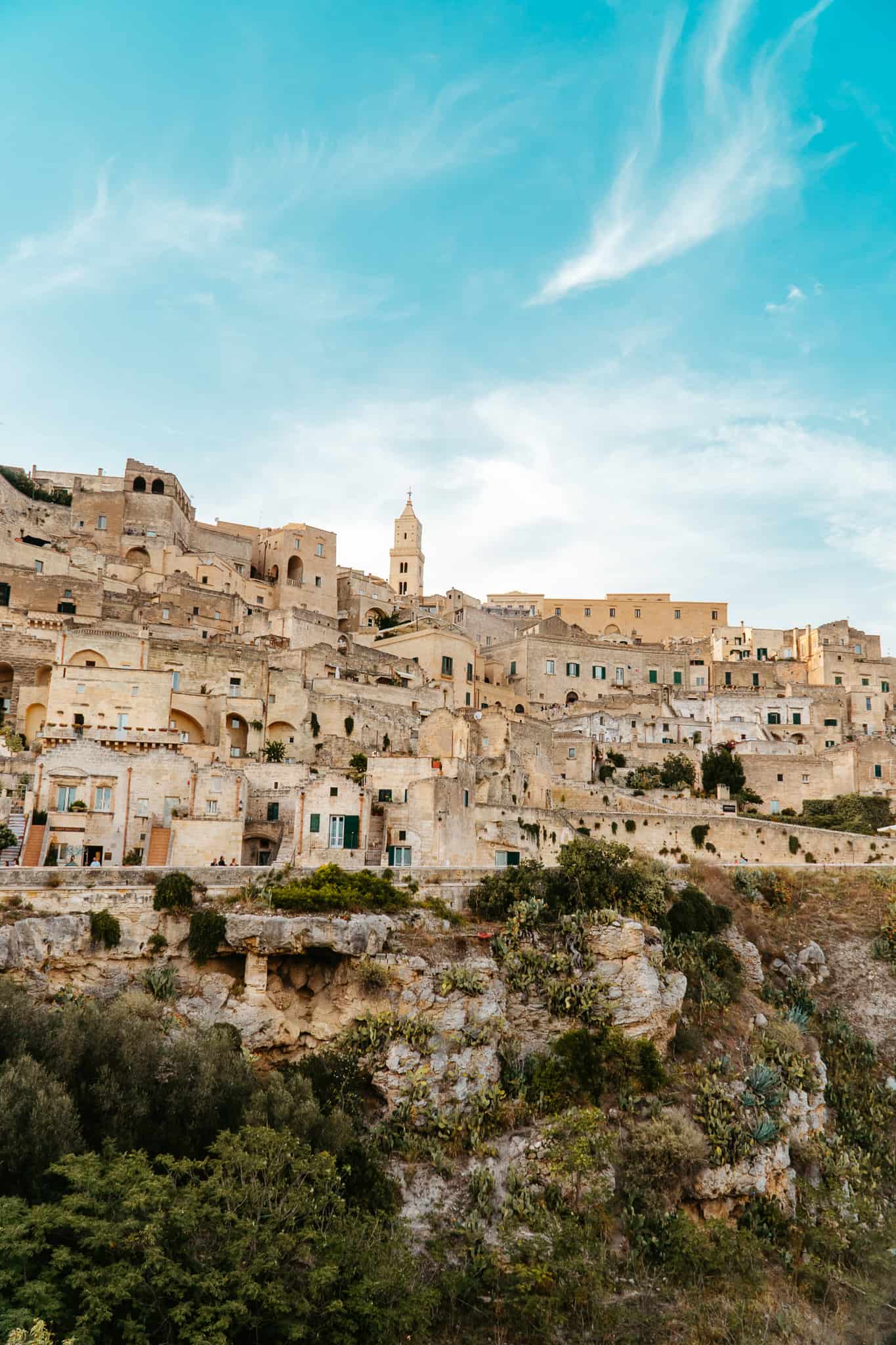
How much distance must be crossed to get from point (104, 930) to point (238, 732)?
59.6 ft

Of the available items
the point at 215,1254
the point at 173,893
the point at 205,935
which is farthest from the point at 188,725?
the point at 215,1254

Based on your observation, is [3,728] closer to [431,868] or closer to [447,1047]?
[431,868]

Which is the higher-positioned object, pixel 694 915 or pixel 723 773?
pixel 723 773

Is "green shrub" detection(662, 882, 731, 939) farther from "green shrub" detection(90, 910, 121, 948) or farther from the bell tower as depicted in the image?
the bell tower

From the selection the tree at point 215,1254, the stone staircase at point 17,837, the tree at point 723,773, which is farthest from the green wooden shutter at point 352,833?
the tree at point 723,773

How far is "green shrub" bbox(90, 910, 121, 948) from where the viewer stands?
25266mm

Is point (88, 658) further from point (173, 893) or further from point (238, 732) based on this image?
point (173, 893)

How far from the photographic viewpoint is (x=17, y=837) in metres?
30.8

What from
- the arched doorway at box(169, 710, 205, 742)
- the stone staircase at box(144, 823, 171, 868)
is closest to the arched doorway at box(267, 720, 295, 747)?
the arched doorway at box(169, 710, 205, 742)

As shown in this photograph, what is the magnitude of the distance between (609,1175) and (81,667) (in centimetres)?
2415

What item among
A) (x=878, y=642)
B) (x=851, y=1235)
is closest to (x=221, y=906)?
(x=851, y=1235)

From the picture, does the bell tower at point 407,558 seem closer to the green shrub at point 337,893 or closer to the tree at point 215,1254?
the green shrub at point 337,893

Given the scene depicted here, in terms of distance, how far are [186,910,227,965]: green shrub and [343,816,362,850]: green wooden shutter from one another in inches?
289

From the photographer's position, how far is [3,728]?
128 feet
